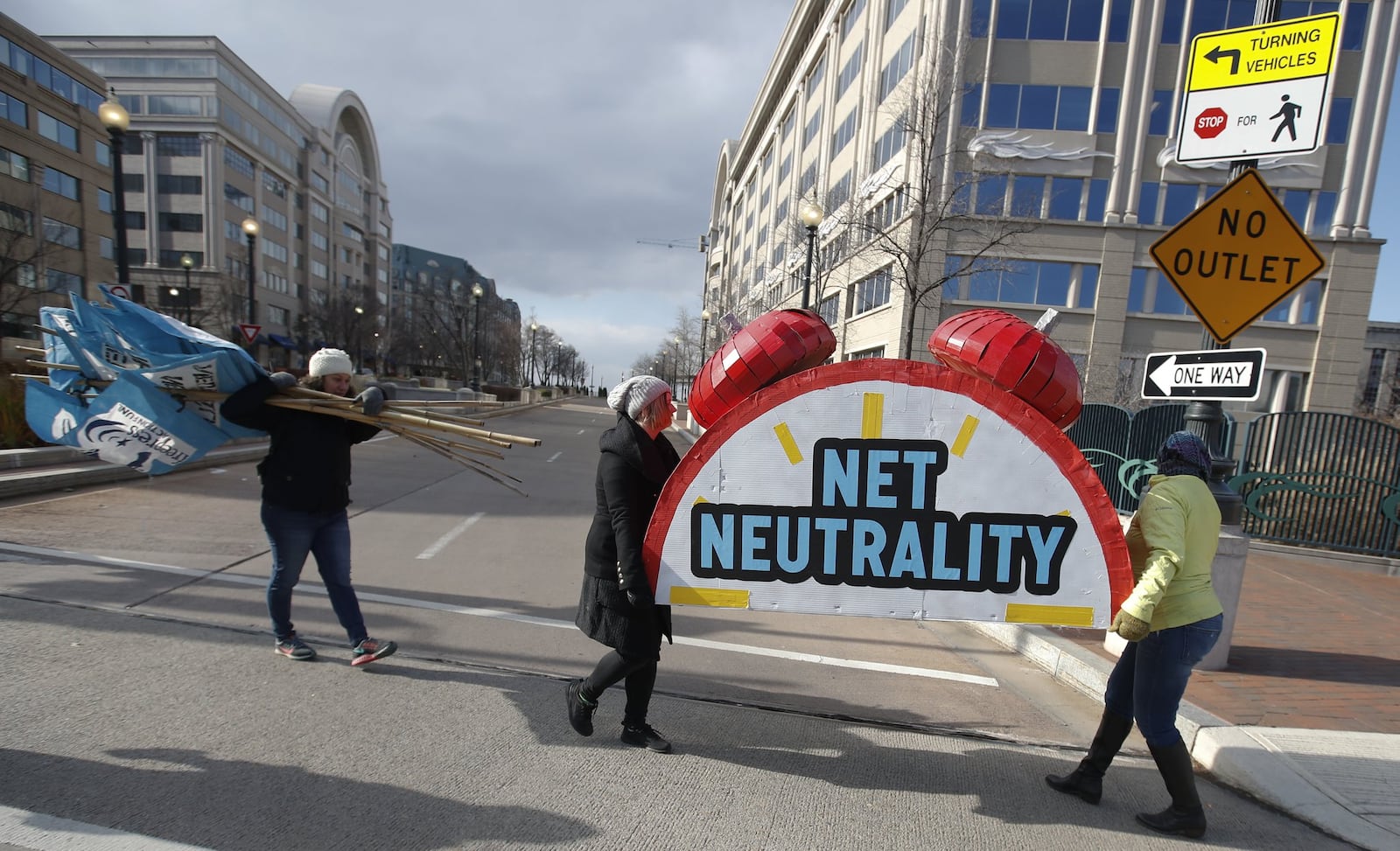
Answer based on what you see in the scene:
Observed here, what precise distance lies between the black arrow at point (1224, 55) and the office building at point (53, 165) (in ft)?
109

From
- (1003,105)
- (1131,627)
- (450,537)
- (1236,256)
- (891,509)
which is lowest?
(450,537)

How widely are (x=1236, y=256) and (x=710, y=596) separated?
166 inches

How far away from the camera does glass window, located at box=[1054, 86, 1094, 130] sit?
24.4 meters

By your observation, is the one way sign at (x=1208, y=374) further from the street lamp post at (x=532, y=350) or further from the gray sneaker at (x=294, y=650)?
the street lamp post at (x=532, y=350)

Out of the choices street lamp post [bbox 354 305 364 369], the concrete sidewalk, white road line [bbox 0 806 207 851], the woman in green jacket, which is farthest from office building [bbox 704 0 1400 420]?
street lamp post [bbox 354 305 364 369]

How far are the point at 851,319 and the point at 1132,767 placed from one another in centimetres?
2782

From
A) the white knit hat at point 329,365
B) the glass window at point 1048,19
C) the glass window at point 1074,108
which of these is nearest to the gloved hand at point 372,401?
the white knit hat at point 329,365

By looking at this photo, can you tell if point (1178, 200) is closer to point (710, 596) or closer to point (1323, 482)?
point (1323, 482)

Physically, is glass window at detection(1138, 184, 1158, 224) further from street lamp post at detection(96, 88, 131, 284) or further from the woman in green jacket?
street lamp post at detection(96, 88, 131, 284)

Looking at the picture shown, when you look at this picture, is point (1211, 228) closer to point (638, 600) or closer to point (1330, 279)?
point (638, 600)

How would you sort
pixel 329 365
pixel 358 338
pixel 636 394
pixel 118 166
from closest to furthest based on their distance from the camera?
pixel 636 394 → pixel 329 365 → pixel 118 166 → pixel 358 338

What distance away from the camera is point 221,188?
53.1 meters

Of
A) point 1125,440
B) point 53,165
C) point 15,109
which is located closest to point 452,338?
point 53,165

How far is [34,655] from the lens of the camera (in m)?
3.65
